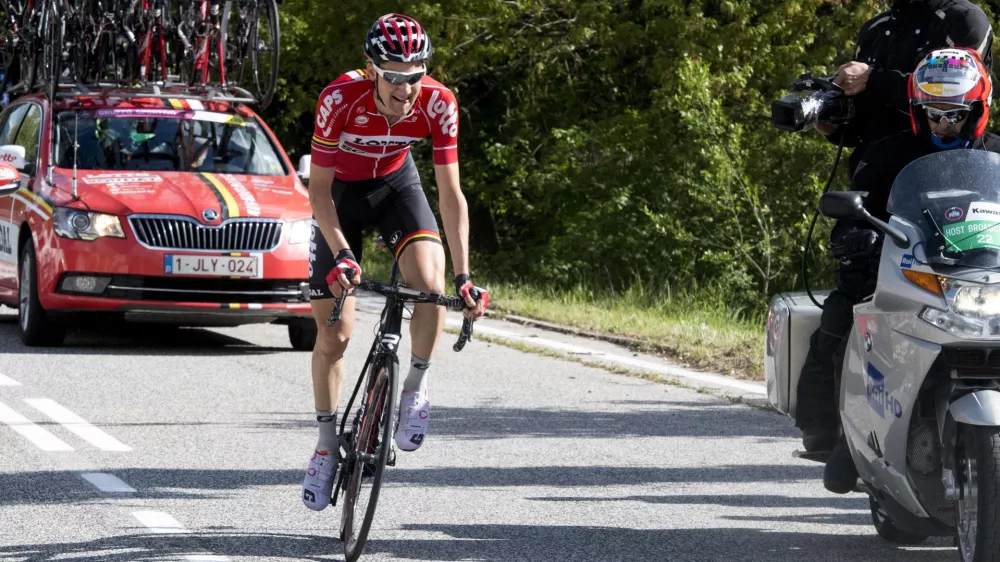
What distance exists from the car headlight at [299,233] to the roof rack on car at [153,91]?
2.02m

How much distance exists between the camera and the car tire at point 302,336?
1253 centimetres

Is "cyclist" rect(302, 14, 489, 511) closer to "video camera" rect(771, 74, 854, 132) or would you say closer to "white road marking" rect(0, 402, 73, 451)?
"video camera" rect(771, 74, 854, 132)

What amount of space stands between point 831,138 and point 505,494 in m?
2.03

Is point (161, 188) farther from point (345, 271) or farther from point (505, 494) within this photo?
point (345, 271)

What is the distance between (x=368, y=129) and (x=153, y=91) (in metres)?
8.06

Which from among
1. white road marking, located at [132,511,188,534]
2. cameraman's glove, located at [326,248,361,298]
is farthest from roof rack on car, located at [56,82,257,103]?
cameraman's glove, located at [326,248,361,298]

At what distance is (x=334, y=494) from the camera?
6340 millimetres

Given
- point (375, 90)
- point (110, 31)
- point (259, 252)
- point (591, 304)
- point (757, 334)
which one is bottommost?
point (591, 304)

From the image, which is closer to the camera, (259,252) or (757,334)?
(259,252)

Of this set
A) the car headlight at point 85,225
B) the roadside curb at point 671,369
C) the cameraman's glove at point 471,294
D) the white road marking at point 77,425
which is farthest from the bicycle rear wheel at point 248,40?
the cameraman's glove at point 471,294

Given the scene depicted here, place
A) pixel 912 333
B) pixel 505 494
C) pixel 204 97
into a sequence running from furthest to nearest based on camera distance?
pixel 204 97, pixel 505 494, pixel 912 333

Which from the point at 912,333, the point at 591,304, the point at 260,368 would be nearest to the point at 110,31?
the point at 260,368

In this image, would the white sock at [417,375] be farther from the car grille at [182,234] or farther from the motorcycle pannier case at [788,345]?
the car grille at [182,234]

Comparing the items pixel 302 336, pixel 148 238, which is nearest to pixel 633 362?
pixel 302 336
